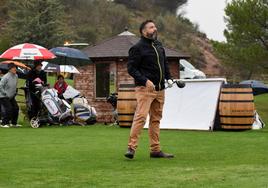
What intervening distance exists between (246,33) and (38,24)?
99.8ft

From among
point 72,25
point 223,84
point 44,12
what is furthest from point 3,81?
point 72,25

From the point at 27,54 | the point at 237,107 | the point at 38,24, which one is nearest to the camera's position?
the point at 237,107

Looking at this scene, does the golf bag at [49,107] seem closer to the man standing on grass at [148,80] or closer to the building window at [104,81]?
the building window at [104,81]

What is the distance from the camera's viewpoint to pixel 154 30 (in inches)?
382

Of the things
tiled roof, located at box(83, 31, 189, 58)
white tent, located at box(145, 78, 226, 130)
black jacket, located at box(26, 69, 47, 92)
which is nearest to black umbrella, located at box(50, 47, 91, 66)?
tiled roof, located at box(83, 31, 189, 58)

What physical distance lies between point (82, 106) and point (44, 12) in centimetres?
4045

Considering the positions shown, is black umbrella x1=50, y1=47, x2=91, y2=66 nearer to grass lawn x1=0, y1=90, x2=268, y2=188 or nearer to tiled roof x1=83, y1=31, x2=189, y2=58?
tiled roof x1=83, y1=31, x2=189, y2=58

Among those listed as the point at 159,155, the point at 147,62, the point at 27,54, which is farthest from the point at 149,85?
the point at 27,54

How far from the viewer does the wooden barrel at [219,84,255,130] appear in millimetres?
15930

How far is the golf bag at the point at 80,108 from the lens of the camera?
62.6 ft

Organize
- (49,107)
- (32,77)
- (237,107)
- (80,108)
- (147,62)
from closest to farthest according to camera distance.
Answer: (147,62)
(237,107)
(49,107)
(32,77)
(80,108)

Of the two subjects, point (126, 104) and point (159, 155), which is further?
point (126, 104)

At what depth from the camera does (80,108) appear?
19.1 metres

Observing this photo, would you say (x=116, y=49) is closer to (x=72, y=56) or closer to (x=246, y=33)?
(x=72, y=56)
